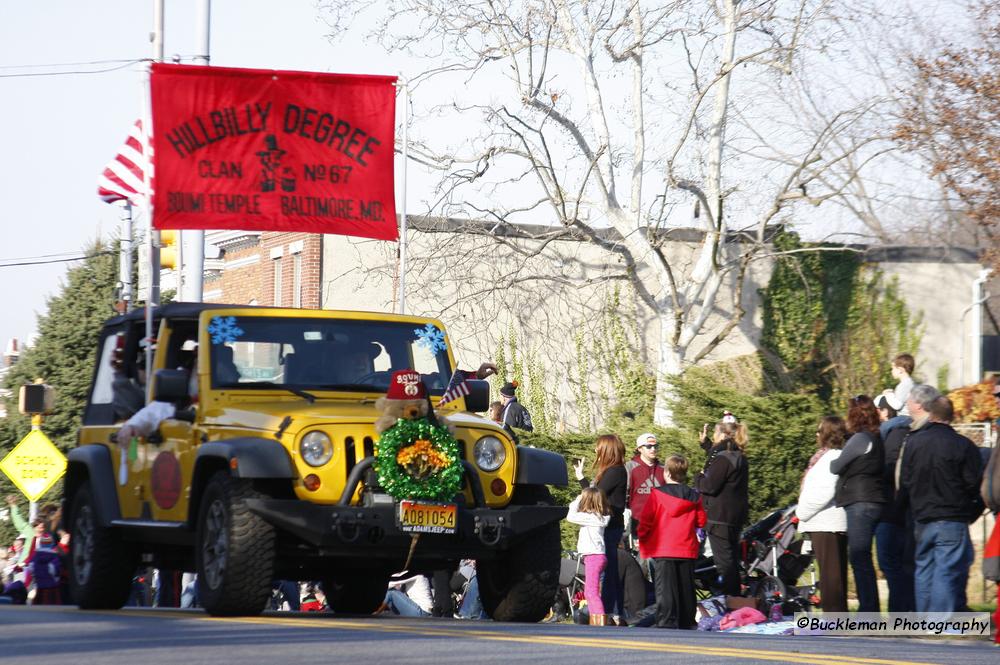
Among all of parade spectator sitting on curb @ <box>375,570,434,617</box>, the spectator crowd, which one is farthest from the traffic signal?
parade spectator sitting on curb @ <box>375,570,434,617</box>

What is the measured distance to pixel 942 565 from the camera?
1229 centimetres

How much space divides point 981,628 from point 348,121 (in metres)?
6.69

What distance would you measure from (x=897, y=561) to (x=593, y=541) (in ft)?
9.35

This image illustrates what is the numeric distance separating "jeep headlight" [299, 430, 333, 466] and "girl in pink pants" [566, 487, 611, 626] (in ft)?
16.5

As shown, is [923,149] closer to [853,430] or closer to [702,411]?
[702,411]

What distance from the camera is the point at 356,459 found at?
10.5 m

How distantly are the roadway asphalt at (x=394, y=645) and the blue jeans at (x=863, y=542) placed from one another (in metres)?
2.93

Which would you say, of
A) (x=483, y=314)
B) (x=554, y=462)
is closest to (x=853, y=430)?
(x=554, y=462)

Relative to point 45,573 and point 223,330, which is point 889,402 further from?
point 45,573

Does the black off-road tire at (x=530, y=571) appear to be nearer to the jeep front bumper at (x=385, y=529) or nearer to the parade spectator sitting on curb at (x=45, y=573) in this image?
the jeep front bumper at (x=385, y=529)

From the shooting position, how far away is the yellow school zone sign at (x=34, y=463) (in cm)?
2748

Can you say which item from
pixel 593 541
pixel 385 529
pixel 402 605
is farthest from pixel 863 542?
pixel 402 605

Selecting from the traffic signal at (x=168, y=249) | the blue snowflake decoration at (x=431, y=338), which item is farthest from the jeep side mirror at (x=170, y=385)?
the traffic signal at (x=168, y=249)

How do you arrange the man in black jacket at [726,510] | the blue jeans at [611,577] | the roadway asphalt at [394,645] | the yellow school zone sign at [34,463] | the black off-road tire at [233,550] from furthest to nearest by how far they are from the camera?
the yellow school zone sign at [34,463]
the man in black jacket at [726,510]
the blue jeans at [611,577]
the black off-road tire at [233,550]
the roadway asphalt at [394,645]
